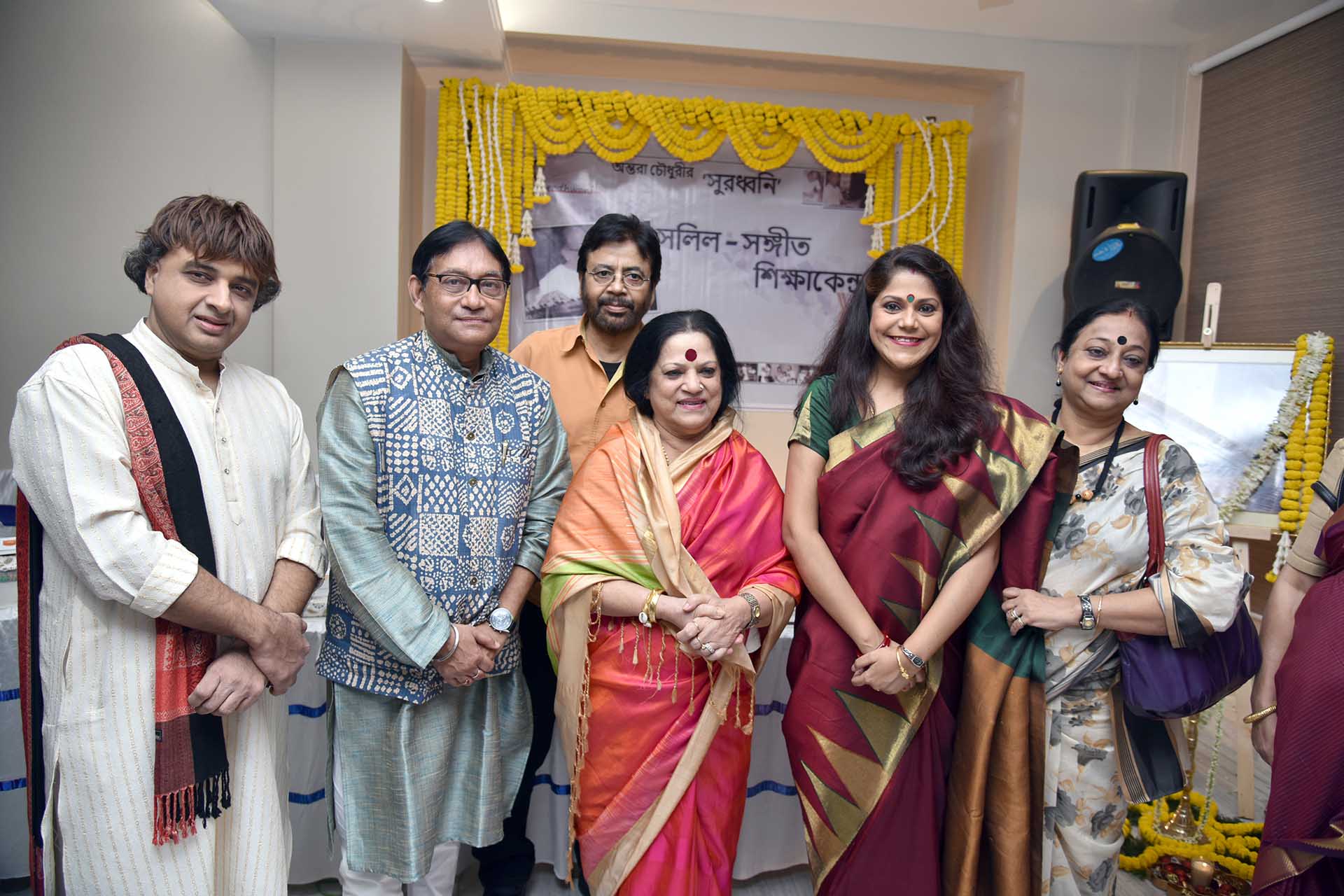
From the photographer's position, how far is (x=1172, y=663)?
1.60 meters

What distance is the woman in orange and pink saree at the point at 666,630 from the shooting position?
1.67 metres

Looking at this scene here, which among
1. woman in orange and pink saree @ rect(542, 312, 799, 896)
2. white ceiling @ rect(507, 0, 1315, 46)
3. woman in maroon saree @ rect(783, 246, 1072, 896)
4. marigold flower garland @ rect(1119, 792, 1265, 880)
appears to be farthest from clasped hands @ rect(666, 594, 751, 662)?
white ceiling @ rect(507, 0, 1315, 46)

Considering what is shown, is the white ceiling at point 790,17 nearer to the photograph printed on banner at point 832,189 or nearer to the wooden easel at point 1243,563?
the photograph printed on banner at point 832,189

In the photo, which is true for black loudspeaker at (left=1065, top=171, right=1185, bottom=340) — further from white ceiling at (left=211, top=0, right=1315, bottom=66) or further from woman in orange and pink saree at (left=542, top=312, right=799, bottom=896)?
woman in orange and pink saree at (left=542, top=312, right=799, bottom=896)

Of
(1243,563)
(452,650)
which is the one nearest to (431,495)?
(452,650)

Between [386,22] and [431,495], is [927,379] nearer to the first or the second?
[431,495]

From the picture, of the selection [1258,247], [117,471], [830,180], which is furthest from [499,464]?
[1258,247]

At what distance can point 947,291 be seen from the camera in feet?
5.71

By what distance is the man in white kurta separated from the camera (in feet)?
4.23

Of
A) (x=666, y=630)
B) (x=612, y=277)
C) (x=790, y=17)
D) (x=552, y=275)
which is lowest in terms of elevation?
(x=666, y=630)

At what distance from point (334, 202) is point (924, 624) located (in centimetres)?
293

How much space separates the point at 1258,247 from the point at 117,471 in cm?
421

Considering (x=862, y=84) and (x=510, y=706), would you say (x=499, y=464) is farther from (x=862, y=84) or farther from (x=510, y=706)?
(x=862, y=84)

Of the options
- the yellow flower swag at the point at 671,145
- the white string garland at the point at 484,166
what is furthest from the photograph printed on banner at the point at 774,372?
the white string garland at the point at 484,166
